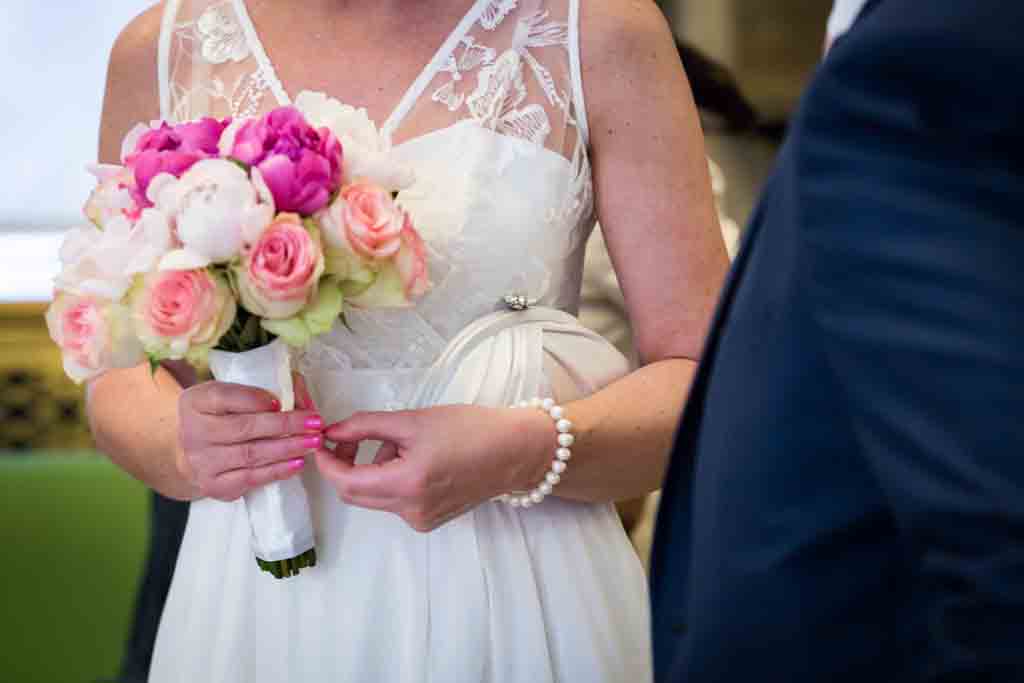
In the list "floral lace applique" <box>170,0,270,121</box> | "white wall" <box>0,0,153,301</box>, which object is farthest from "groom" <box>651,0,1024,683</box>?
"white wall" <box>0,0,153,301</box>

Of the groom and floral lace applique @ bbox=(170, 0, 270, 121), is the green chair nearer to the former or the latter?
floral lace applique @ bbox=(170, 0, 270, 121)

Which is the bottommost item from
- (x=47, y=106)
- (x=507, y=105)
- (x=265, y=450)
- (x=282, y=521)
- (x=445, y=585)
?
(x=47, y=106)

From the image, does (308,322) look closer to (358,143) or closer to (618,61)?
(358,143)

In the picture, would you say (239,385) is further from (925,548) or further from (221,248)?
(925,548)

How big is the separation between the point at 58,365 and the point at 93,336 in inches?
106

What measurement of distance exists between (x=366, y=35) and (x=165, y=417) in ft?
1.70

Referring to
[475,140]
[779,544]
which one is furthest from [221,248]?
[779,544]

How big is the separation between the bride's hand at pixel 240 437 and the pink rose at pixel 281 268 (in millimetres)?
186

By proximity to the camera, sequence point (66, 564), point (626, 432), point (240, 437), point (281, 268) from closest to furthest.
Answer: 1. point (281, 268)
2. point (240, 437)
3. point (626, 432)
4. point (66, 564)

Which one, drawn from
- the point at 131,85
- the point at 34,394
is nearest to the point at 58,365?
the point at 34,394

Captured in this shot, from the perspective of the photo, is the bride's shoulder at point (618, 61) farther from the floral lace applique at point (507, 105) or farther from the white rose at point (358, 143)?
the white rose at point (358, 143)

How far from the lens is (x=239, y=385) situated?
4.63ft

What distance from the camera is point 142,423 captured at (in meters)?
1.65

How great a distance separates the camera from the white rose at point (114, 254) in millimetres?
1250
